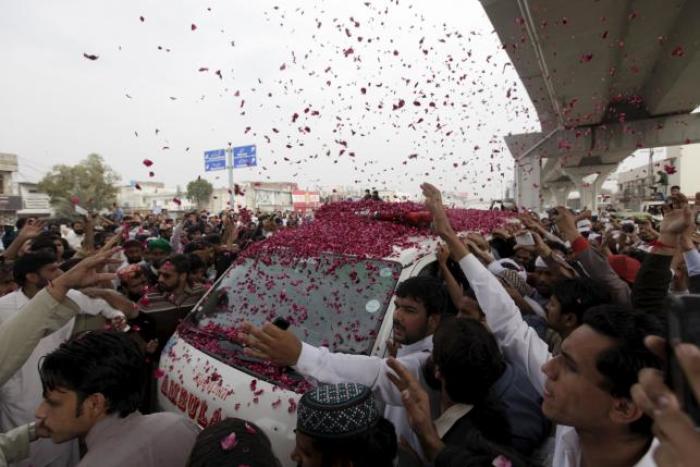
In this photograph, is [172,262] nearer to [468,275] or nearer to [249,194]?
[468,275]

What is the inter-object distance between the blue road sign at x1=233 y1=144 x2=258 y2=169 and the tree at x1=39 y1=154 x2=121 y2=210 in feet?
96.8

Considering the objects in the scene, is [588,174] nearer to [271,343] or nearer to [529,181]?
[529,181]

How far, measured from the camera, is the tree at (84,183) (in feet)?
157

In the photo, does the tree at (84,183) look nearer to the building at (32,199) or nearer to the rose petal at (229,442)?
the building at (32,199)

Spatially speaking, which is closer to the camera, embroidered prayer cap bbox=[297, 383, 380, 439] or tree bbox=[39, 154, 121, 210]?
embroidered prayer cap bbox=[297, 383, 380, 439]

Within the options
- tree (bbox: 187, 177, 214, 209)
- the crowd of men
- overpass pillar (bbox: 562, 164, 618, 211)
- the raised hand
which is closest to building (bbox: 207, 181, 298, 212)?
tree (bbox: 187, 177, 214, 209)

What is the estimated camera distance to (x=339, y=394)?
1.73 meters

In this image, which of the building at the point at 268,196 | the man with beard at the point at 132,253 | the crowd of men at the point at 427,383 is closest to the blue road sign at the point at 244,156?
the building at the point at 268,196

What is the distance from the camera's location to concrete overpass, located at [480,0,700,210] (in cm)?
902

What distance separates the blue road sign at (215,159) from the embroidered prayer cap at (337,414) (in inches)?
932

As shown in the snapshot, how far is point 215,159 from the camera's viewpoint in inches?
962

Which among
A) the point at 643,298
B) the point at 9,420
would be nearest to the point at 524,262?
the point at 643,298

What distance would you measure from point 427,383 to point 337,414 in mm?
922

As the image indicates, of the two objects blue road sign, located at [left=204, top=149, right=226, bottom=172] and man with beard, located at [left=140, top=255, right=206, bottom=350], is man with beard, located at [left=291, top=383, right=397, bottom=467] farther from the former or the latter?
blue road sign, located at [left=204, top=149, right=226, bottom=172]
